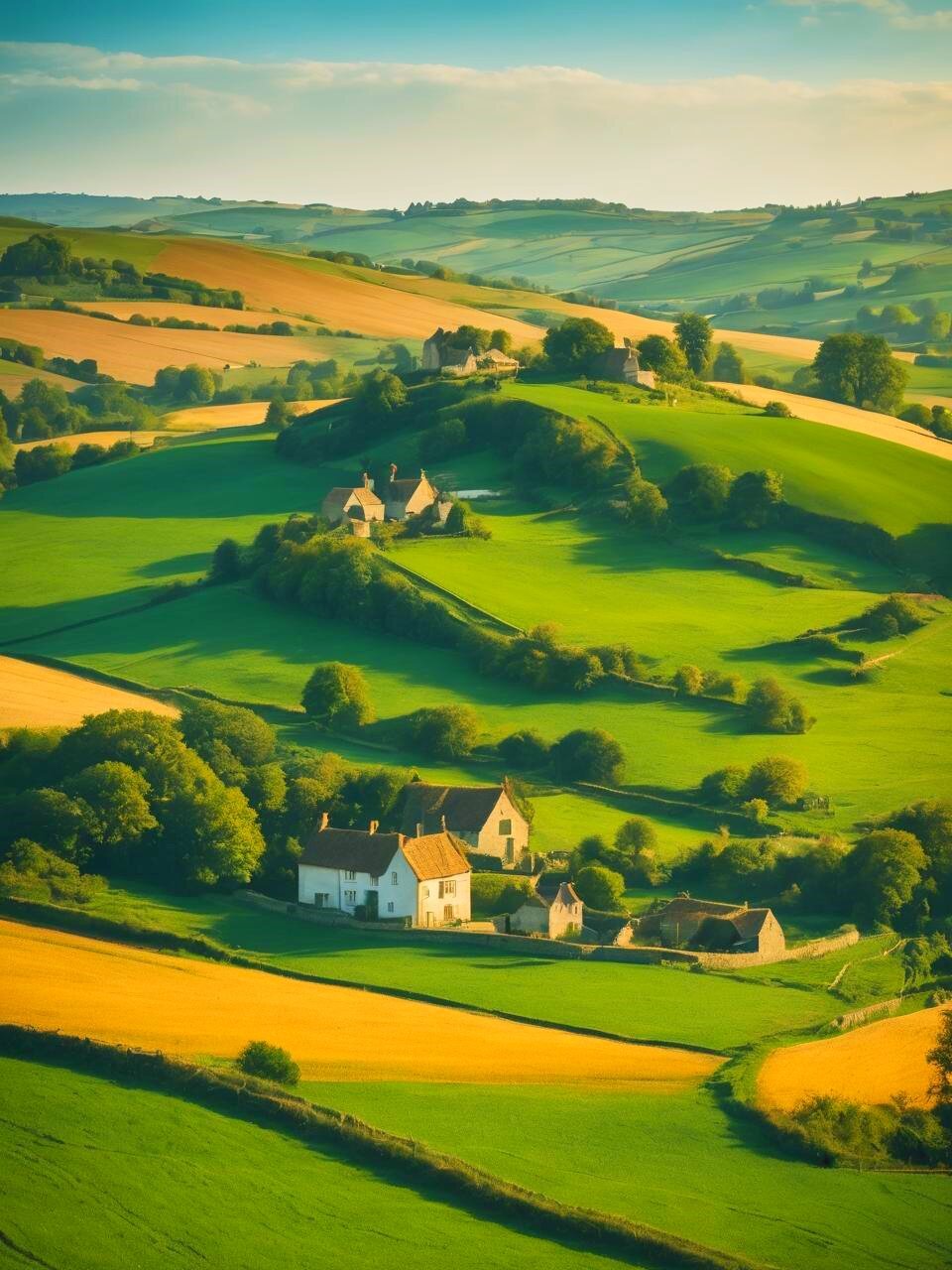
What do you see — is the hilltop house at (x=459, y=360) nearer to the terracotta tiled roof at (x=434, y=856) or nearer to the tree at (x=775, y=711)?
the tree at (x=775, y=711)

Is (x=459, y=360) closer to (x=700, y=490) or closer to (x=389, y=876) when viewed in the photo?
(x=700, y=490)

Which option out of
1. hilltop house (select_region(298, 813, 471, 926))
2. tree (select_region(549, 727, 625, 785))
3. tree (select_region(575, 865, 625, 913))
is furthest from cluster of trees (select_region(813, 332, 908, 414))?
hilltop house (select_region(298, 813, 471, 926))

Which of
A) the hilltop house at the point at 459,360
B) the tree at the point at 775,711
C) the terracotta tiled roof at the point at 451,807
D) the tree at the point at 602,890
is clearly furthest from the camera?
the hilltop house at the point at 459,360

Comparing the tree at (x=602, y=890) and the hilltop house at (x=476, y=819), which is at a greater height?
the hilltop house at (x=476, y=819)

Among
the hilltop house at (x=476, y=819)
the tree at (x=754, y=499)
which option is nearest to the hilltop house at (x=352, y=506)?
the tree at (x=754, y=499)

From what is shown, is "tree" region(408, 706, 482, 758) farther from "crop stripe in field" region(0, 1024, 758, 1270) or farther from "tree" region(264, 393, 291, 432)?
"tree" region(264, 393, 291, 432)

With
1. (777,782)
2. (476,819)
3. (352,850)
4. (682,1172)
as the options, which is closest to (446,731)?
(476,819)
